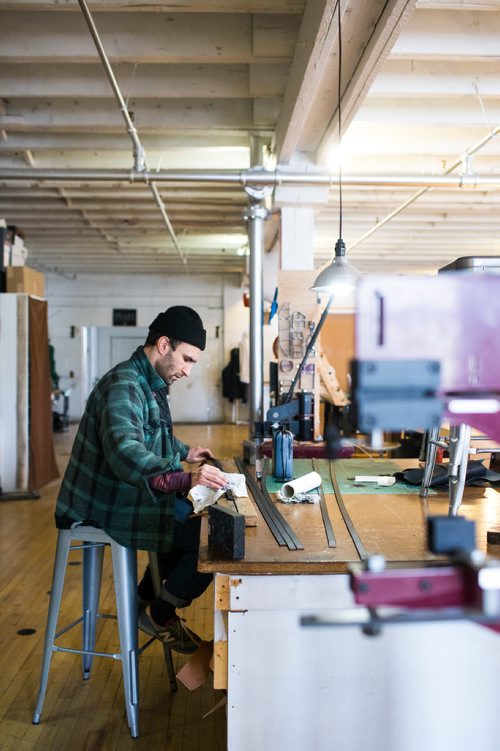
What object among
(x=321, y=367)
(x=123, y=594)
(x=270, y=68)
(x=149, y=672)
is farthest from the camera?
(x=321, y=367)

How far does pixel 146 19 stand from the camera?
370 centimetres

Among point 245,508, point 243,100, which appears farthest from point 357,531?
point 243,100

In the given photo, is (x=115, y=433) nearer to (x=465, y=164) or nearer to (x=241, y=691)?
(x=241, y=691)

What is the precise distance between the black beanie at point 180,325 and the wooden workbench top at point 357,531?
28.3 inches

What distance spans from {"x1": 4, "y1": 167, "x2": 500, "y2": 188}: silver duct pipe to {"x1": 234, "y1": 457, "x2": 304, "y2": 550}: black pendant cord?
2910 mm

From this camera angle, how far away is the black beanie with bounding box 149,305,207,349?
254cm

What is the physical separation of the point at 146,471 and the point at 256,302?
139 inches

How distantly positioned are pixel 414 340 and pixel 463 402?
0.47 feet

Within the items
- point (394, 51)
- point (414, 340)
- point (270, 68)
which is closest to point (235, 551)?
point (414, 340)

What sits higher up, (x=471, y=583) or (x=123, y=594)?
(x=471, y=583)

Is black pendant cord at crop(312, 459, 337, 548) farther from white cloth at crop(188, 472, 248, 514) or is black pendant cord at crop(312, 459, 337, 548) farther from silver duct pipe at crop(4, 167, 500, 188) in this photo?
silver duct pipe at crop(4, 167, 500, 188)

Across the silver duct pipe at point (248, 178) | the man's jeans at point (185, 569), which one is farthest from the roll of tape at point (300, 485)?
the silver duct pipe at point (248, 178)

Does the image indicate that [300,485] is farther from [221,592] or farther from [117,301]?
[117,301]

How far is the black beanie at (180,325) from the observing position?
254cm
